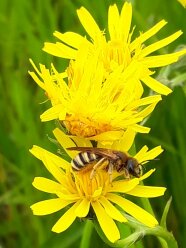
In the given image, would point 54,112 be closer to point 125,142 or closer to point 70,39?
point 125,142

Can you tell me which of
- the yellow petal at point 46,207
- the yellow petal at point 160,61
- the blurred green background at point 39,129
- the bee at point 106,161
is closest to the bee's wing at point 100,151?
the bee at point 106,161

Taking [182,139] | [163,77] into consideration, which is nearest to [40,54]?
[182,139]

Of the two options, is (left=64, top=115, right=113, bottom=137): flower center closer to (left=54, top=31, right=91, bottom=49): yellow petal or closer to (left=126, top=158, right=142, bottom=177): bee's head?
(left=126, top=158, right=142, bottom=177): bee's head

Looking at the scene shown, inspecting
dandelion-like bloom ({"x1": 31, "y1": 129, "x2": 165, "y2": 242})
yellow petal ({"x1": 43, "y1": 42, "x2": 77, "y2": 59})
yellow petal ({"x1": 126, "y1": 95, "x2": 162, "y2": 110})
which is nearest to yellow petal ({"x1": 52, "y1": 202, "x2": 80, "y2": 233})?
dandelion-like bloom ({"x1": 31, "y1": 129, "x2": 165, "y2": 242})

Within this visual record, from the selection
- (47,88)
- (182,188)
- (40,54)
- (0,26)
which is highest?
(0,26)

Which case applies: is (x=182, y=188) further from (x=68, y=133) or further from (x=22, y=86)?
(x=68, y=133)

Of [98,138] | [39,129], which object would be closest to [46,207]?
[98,138]

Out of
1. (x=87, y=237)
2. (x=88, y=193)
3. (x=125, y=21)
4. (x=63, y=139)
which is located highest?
(x=125, y=21)
